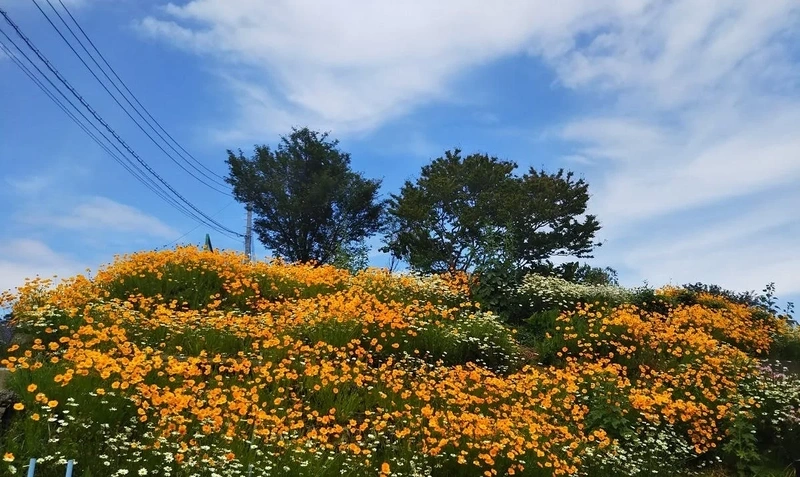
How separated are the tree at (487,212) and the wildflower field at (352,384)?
50.6 feet

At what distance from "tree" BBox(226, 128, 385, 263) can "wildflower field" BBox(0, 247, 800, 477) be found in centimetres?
2040

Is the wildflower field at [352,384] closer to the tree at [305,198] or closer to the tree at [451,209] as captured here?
the tree at [451,209]

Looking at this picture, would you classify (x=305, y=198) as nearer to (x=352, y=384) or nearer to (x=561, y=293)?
(x=561, y=293)

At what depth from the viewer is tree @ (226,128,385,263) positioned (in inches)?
1253

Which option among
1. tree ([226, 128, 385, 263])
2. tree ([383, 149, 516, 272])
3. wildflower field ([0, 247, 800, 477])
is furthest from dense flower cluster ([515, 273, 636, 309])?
tree ([226, 128, 385, 263])

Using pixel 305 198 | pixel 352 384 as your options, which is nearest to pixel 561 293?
pixel 352 384

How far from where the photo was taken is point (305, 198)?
3159 centimetres

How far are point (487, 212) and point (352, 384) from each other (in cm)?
2162

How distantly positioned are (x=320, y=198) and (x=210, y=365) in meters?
25.2

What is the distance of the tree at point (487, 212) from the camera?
89.5 ft

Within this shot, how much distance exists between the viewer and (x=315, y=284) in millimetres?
10508

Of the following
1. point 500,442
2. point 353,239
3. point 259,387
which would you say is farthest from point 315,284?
point 353,239

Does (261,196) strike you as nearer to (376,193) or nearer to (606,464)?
(376,193)

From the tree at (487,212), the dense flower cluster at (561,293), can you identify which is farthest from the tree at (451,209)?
the dense flower cluster at (561,293)
